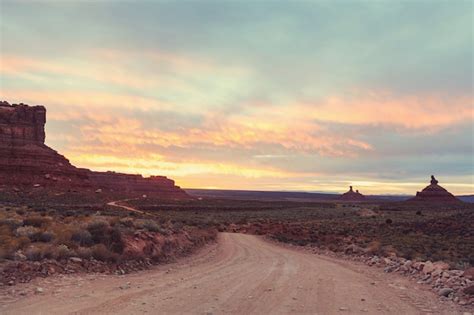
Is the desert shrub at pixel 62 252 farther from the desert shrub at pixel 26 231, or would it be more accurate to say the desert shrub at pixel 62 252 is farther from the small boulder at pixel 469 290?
the small boulder at pixel 469 290

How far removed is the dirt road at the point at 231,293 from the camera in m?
9.75

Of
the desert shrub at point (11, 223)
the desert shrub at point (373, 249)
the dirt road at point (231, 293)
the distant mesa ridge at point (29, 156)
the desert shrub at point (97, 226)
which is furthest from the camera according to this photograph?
the distant mesa ridge at point (29, 156)

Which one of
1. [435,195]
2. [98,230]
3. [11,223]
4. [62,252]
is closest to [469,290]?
[62,252]

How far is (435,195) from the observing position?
158 meters

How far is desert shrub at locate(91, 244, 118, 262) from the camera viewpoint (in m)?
15.8

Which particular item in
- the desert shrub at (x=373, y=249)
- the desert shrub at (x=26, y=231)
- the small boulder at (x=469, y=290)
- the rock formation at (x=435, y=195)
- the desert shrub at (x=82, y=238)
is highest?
the rock formation at (x=435, y=195)

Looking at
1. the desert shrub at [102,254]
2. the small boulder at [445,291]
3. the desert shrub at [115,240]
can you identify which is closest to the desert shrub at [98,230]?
the desert shrub at [115,240]

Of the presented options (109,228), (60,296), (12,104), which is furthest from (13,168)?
(60,296)

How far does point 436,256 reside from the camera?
62.5 ft

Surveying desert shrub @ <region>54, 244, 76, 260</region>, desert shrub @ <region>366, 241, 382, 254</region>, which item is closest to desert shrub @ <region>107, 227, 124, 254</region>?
desert shrub @ <region>54, 244, 76, 260</region>

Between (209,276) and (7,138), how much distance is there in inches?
4694

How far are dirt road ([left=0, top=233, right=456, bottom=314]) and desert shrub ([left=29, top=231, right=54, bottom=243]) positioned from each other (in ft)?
11.6

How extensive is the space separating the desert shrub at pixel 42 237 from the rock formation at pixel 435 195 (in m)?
158

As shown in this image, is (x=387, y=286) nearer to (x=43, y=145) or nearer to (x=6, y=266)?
(x=6, y=266)
